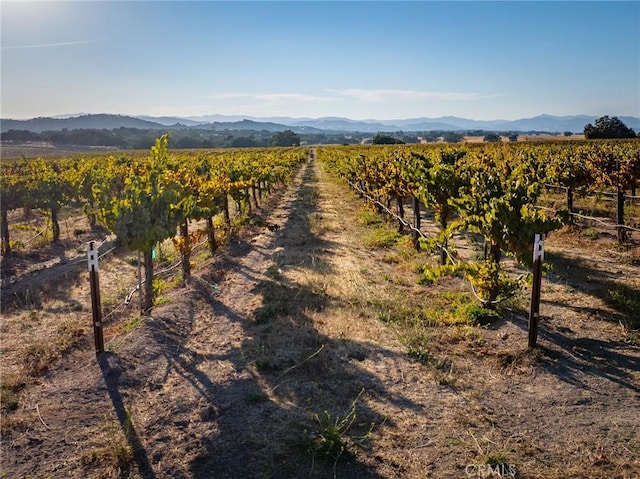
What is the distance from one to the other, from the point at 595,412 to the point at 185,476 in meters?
4.23

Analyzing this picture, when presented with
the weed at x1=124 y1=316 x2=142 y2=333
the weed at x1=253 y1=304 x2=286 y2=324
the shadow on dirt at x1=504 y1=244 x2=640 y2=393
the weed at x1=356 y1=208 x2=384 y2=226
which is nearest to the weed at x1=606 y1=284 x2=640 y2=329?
the shadow on dirt at x1=504 y1=244 x2=640 y2=393

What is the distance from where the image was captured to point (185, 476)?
4062mm

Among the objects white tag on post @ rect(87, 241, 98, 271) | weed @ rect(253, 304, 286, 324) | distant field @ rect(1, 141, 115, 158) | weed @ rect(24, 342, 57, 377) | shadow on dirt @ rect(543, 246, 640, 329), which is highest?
distant field @ rect(1, 141, 115, 158)

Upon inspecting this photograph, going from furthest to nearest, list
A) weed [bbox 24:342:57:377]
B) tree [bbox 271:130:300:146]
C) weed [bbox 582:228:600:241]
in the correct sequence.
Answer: tree [bbox 271:130:300:146] → weed [bbox 582:228:600:241] → weed [bbox 24:342:57:377]

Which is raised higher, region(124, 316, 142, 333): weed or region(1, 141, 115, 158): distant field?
region(1, 141, 115, 158): distant field

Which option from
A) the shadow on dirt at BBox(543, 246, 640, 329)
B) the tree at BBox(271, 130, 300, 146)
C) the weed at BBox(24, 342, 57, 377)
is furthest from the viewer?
the tree at BBox(271, 130, 300, 146)

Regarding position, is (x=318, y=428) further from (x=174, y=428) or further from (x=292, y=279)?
(x=292, y=279)

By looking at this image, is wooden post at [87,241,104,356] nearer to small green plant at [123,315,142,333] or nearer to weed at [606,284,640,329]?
→ small green plant at [123,315,142,333]

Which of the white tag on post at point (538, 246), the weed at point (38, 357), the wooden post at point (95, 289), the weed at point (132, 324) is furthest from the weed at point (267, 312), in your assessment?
the white tag on post at point (538, 246)

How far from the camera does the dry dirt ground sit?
4.20 m

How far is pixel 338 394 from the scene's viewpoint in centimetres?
535

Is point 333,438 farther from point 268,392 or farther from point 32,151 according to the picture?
point 32,151

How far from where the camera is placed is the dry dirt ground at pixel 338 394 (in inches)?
165

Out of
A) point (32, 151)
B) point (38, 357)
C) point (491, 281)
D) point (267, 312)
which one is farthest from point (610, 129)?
point (32, 151)
